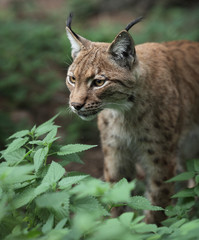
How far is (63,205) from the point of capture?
270cm

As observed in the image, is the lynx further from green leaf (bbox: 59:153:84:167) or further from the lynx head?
green leaf (bbox: 59:153:84:167)

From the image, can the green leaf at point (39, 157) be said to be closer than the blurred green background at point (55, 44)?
Yes

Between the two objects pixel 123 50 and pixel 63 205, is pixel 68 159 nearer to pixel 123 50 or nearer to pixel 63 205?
pixel 63 205

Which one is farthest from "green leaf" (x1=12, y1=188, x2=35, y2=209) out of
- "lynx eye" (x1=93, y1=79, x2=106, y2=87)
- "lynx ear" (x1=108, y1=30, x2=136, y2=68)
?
"lynx ear" (x1=108, y1=30, x2=136, y2=68)

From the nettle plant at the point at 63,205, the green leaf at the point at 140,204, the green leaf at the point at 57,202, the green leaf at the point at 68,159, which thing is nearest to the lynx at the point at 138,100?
the green leaf at the point at 68,159

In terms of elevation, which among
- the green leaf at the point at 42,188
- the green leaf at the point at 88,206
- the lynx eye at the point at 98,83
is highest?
the lynx eye at the point at 98,83

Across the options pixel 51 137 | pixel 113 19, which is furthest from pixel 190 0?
pixel 51 137

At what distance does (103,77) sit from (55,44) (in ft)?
25.7

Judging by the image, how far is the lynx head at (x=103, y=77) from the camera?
427cm

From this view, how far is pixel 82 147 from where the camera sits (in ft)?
10.7

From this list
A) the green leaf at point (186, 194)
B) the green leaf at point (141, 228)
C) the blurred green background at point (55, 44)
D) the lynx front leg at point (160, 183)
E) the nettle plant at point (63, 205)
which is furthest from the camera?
the blurred green background at point (55, 44)

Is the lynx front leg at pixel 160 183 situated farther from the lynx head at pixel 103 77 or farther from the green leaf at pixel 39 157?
the green leaf at pixel 39 157

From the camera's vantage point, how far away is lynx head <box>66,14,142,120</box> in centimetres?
427

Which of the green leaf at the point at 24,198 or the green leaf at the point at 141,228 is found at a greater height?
the green leaf at the point at 24,198
